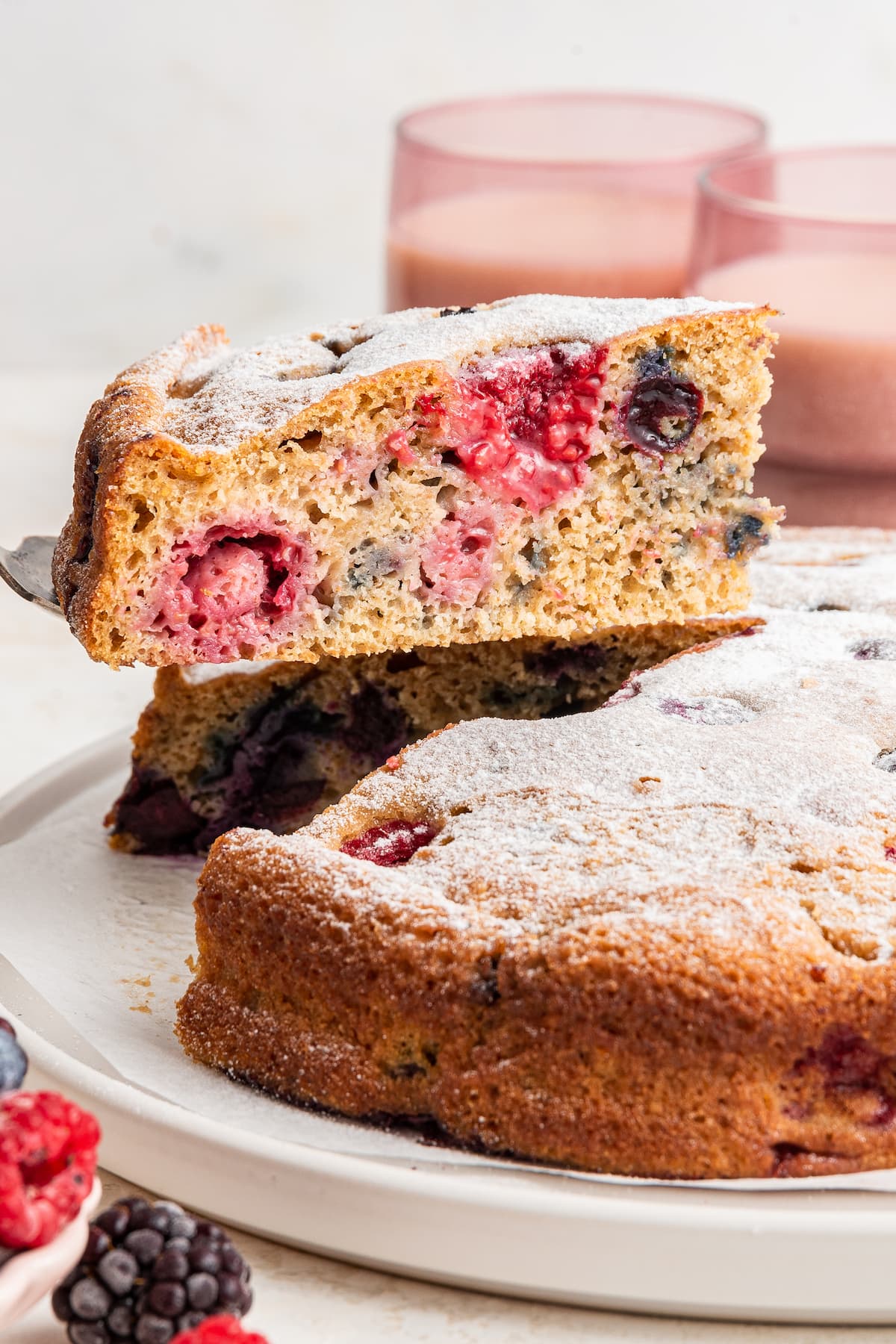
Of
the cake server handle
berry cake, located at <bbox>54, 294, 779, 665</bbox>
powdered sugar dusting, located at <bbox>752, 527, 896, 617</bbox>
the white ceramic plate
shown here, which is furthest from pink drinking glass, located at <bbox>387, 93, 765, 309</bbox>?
the white ceramic plate

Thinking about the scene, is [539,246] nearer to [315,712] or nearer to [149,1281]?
[315,712]

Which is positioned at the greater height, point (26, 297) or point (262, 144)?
point (262, 144)

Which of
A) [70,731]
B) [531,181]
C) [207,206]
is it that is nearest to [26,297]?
[207,206]

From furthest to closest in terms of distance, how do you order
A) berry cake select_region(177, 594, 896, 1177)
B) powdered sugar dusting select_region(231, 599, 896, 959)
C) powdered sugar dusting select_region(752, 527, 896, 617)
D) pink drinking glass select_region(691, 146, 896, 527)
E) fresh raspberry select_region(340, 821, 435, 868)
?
pink drinking glass select_region(691, 146, 896, 527), powdered sugar dusting select_region(752, 527, 896, 617), fresh raspberry select_region(340, 821, 435, 868), powdered sugar dusting select_region(231, 599, 896, 959), berry cake select_region(177, 594, 896, 1177)

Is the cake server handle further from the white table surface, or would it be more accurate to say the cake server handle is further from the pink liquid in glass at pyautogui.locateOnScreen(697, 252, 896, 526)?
the pink liquid in glass at pyautogui.locateOnScreen(697, 252, 896, 526)

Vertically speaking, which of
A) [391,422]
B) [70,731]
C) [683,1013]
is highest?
[391,422]

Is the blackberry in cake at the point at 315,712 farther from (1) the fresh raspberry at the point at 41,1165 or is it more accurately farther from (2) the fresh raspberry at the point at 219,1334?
(2) the fresh raspberry at the point at 219,1334

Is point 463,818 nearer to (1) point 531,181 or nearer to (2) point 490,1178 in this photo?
(2) point 490,1178
